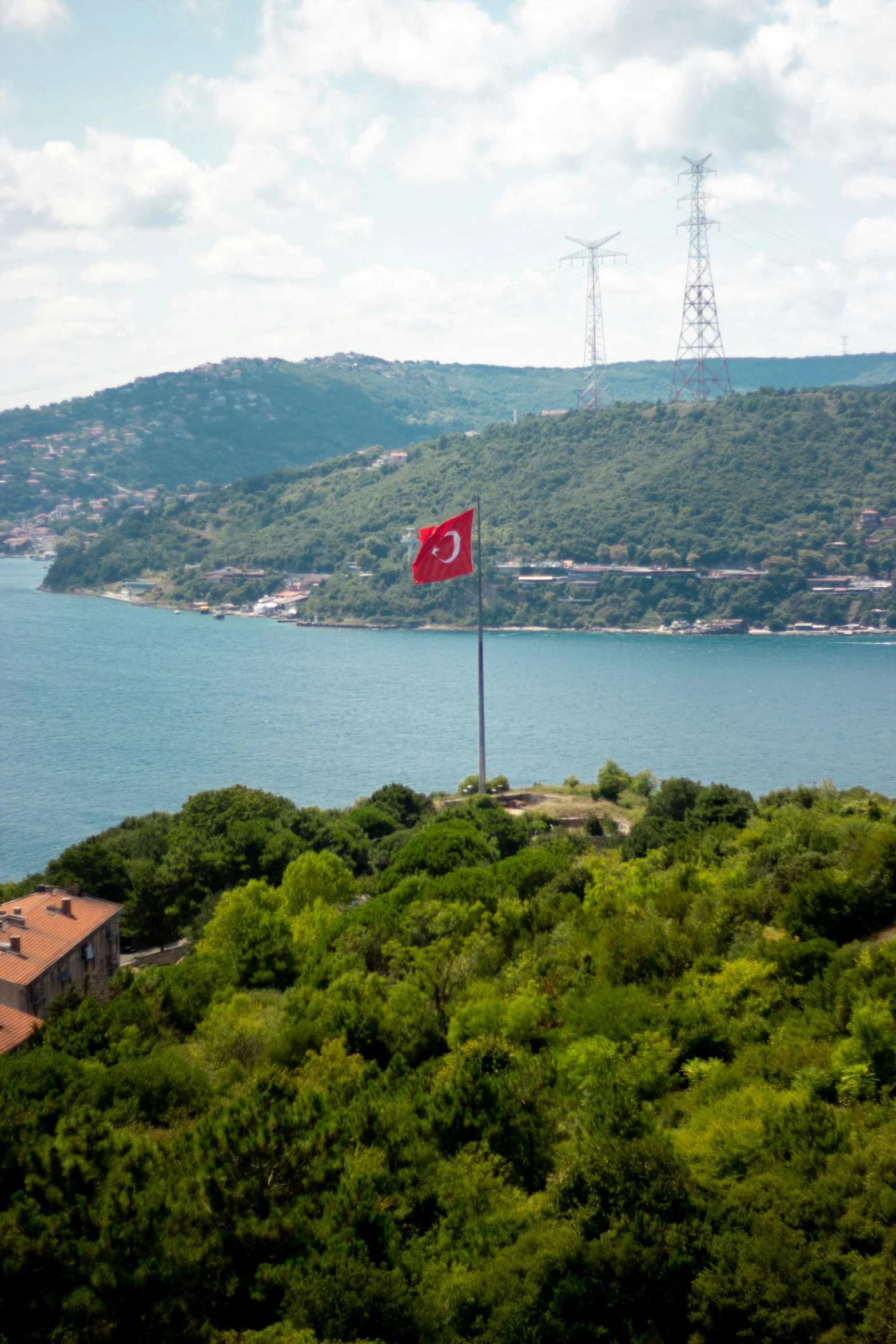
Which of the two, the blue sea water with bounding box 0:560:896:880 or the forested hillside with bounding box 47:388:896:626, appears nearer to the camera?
the blue sea water with bounding box 0:560:896:880

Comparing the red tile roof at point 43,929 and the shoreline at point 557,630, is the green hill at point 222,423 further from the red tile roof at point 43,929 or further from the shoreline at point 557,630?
the red tile roof at point 43,929

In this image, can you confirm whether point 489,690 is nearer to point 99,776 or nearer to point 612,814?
point 99,776

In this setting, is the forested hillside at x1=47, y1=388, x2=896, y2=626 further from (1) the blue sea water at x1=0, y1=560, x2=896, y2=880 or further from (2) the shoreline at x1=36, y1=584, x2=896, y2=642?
(1) the blue sea water at x1=0, y1=560, x2=896, y2=880

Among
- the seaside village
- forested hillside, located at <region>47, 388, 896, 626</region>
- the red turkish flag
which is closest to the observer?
the red turkish flag

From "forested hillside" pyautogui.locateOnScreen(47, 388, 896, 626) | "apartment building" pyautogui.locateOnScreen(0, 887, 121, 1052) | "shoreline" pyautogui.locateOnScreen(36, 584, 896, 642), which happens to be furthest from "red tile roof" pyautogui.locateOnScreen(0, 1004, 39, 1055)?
"forested hillside" pyautogui.locateOnScreen(47, 388, 896, 626)

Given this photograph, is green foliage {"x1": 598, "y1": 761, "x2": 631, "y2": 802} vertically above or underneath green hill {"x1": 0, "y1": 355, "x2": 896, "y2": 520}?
underneath

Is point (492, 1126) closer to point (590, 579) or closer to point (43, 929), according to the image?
point (43, 929)

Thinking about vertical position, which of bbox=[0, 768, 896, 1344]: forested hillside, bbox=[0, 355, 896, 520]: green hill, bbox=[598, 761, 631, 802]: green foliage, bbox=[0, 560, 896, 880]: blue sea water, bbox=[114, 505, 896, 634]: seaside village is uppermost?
bbox=[0, 355, 896, 520]: green hill

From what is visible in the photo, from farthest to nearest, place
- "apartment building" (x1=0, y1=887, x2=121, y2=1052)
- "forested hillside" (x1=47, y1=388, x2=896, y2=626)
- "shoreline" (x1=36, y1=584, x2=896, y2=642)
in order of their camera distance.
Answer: "forested hillside" (x1=47, y1=388, x2=896, y2=626) < "shoreline" (x1=36, y1=584, x2=896, y2=642) < "apartment building" (x1=0, y1=887, x2=121, y2=1052)
